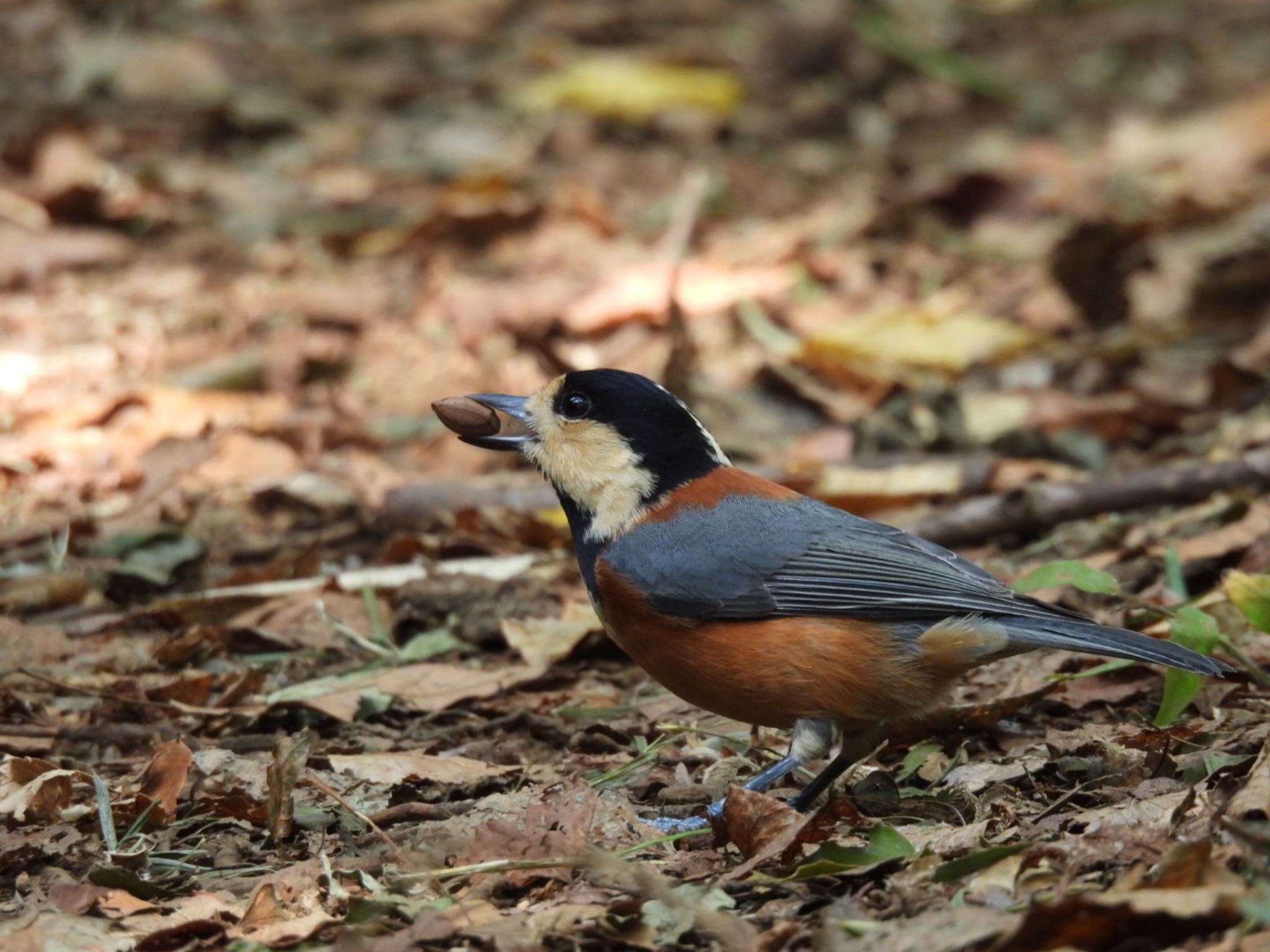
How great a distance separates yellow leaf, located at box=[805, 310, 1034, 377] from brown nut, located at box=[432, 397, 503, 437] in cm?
315

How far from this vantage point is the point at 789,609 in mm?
4500

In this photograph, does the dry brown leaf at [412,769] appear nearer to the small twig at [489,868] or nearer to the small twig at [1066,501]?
the small twig at [489,868]

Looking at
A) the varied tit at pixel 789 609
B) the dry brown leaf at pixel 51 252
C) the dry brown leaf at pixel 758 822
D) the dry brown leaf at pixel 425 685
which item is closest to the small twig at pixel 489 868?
the dry brown leaf at pixel 758 822

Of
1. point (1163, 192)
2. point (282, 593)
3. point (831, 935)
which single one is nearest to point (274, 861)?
point (831, 935)

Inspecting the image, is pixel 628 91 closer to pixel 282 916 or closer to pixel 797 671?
pixel 797 671

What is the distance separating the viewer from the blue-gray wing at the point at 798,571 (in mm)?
4414

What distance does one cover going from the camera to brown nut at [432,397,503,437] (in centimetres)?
525

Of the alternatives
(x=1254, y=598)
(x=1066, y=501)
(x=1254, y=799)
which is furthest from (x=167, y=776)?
(x=1066, y=501)

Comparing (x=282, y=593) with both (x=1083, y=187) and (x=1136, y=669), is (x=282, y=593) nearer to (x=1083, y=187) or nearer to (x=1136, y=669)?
(x=1136, y=669)

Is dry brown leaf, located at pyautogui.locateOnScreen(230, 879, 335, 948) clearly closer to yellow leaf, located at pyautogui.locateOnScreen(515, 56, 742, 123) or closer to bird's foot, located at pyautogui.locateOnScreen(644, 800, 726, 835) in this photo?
bird's foot, located at pyautogui.locateOnScreen(644, 800, 726, 835)

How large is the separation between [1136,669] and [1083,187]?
6.12 meters

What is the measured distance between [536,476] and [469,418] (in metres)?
1.89

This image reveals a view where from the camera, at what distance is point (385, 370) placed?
8266 millimetres

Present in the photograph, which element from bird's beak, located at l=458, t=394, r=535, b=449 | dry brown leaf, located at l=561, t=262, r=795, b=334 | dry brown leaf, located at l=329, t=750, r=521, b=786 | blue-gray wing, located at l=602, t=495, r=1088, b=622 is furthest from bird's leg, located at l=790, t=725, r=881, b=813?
dry brown leaf, located at l=561, t=262, r=795, b=334
